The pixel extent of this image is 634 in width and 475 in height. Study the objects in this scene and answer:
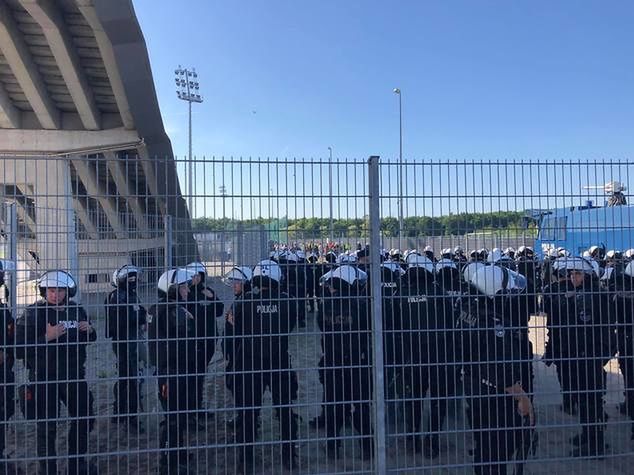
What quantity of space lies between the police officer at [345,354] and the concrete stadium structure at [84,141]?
4.53 feet

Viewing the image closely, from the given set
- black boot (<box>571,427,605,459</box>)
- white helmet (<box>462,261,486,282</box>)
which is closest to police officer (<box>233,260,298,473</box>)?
white helmet (<box>462,261,486,282</box>)

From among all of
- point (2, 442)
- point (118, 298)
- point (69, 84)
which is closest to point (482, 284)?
point (118, 298)

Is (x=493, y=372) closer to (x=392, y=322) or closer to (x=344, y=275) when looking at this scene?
(x=392, y=322)

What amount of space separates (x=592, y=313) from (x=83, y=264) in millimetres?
4180

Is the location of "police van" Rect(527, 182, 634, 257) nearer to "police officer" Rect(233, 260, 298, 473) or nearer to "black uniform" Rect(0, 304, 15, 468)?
"police officer" Rect(233, 260, 298, 473)

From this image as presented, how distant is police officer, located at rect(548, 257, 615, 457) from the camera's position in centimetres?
470

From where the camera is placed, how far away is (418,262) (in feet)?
15.8

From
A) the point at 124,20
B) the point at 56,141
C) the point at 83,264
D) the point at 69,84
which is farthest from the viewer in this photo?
the point at 56,141

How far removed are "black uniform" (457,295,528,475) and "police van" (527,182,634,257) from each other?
29.5 inches

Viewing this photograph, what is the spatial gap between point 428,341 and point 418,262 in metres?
0.77

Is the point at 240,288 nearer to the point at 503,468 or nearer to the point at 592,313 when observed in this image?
the point at 503,468

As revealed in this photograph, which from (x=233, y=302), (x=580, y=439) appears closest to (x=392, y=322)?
(x=233, y=302)

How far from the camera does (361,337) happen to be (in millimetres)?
4727

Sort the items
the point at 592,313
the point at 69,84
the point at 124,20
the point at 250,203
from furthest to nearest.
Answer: the point at 69,84 < the point at 124,20 < the point at 592,313 < the point at 250,203
